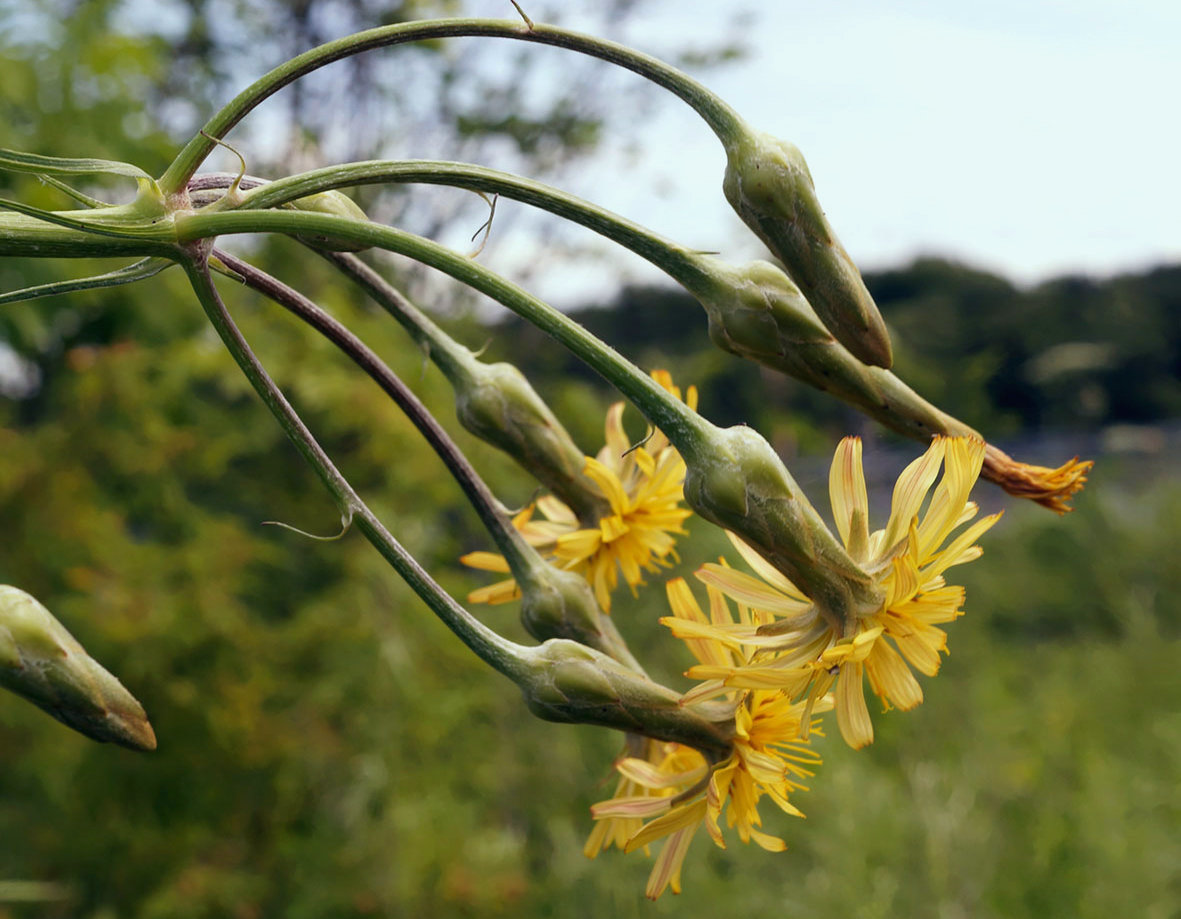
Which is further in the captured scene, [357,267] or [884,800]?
[884,800]

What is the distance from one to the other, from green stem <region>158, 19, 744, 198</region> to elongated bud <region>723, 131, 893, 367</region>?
1.0 inches

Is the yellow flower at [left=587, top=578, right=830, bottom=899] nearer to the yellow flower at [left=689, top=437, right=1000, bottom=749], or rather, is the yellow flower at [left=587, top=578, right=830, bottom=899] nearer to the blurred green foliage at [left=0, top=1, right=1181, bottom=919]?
the yellow flower at [left=689, top=437, right=1000, bottom=749]

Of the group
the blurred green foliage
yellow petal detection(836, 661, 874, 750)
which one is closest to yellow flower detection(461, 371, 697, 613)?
yellow petal detection(836, 661, 874, 750)

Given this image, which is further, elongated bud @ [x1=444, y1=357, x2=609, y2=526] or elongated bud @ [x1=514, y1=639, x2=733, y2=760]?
elongated bud @ [x1=444, y1=357, x2=609, y2=526]

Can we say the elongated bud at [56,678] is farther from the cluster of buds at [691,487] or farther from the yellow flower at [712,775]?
the yellow flower at [712,775]

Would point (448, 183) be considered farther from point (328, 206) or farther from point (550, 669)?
point (550, 669)

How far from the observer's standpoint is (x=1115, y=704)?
3.56 m

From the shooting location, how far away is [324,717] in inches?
120

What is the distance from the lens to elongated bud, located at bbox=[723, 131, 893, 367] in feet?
2.01

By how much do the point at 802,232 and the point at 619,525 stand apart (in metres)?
0.31

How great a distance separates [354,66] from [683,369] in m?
3.19

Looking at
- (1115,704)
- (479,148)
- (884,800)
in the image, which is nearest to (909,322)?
(479,148)

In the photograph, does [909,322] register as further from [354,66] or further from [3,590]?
[3,590]

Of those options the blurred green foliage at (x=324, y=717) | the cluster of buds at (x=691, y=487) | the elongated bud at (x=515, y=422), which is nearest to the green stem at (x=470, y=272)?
the cluster of buds at (x=691, y=487)
